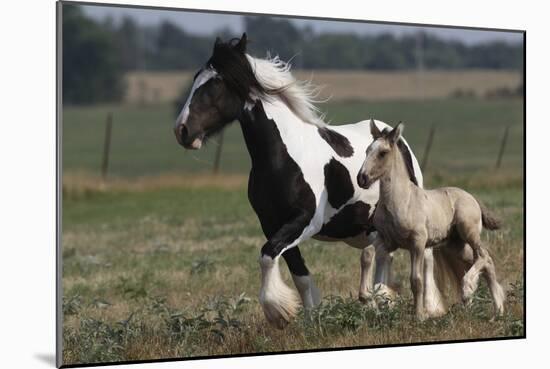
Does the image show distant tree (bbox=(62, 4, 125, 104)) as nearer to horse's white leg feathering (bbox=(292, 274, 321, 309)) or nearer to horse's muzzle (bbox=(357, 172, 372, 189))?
horse's white leg feathering (bbox=(292, 274, 321, 309))

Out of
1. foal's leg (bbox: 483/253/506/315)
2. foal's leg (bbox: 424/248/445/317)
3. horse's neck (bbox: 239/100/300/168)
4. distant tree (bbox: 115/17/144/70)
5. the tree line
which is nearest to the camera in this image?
horse's neck (bbox: 239/100/300/168)

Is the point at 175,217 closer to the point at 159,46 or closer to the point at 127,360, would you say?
the point at 127,360

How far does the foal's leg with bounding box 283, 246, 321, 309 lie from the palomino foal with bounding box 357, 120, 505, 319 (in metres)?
0.63

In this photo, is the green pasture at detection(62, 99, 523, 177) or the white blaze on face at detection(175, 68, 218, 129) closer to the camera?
the white blaze on face at detection(175, 68, 218, 129)

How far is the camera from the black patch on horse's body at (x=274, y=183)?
780 centimetres

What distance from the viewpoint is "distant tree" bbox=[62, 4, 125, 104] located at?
28.5 meters

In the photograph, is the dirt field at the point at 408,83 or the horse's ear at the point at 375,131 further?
the dirt field at the point at 408,83

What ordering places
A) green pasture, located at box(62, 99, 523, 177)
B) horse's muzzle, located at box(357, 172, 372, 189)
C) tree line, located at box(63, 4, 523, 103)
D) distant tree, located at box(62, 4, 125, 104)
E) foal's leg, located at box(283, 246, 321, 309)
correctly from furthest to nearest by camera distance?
distant tree, located at box(62, 4, 125, 104)
tree line, located at box(63, 4, 523, 103)
green pasture, located at box(62, 99, 523, 177)
foal's leg, located at box(283, 246, 321, 309)
horse's muzzle, located at box(357, 172, 372, 189)

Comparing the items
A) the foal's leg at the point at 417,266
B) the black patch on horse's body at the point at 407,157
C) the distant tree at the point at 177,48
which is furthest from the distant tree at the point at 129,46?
the foal's leg at the point at 417,266

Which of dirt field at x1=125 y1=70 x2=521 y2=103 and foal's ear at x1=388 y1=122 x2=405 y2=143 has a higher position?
dirt field at x1=125 y1=70 x2=521 y2=103

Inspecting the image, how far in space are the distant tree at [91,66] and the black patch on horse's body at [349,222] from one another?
2033 cm

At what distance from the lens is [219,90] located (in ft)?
25.6

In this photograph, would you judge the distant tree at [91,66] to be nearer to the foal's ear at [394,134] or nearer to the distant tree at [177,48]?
the distant tree at [177,48]

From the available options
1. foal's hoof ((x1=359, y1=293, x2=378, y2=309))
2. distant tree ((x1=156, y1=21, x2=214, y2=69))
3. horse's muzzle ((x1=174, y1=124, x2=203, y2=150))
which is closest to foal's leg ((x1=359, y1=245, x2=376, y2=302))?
foal's hoof ((x1=359, y1=293, x2=378, y2=309))
